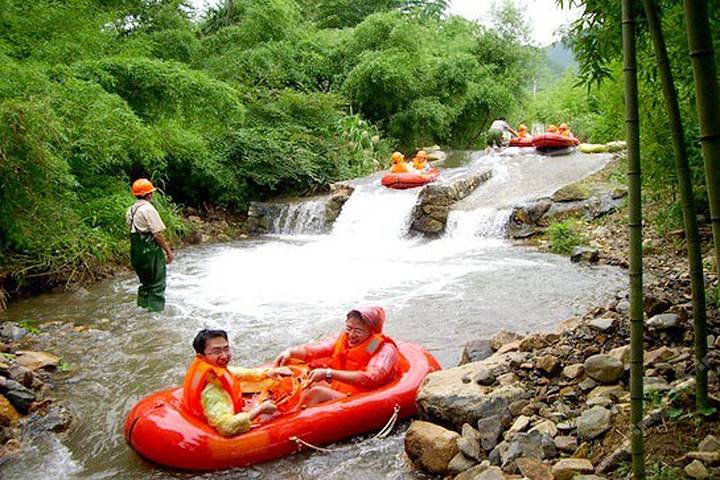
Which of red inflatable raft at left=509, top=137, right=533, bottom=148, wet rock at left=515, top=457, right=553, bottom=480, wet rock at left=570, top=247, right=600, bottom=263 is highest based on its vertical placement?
red inflatable raft at left=509, top=137, right=533, bottom=148

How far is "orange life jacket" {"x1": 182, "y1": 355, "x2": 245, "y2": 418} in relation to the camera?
3525 millimetres

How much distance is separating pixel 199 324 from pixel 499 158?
448 inches

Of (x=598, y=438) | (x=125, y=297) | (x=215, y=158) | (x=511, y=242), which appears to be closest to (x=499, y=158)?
(x=511, y=242)

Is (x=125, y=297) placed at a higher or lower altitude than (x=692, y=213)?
lower

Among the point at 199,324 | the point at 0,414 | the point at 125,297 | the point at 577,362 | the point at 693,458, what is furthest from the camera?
the point at 125,297

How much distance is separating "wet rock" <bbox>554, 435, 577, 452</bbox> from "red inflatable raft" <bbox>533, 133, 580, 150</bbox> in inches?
539

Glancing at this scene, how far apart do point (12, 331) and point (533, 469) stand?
17.4 ft

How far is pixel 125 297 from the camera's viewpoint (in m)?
7.70

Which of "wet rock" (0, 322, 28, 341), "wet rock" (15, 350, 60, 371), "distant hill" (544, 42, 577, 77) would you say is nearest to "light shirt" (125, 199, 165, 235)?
"wet rock" (15, 350, 60, 371)

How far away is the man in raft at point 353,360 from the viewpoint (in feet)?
→ 13.0

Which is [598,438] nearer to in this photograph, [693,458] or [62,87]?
[693,458]

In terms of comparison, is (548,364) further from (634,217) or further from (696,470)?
(634,217)

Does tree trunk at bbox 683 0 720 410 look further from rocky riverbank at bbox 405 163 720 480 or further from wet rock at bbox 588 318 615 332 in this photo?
wet rock at bbox 588 318 615 332

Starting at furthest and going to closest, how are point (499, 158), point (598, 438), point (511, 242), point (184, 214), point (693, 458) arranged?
1. point (499, 158)
2. point (184, 214)
3. point (511, 242)
4. point (598, 438)
5. point (693, 458)
